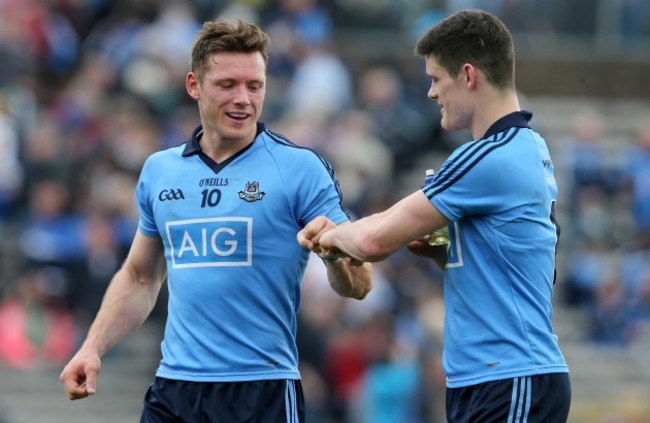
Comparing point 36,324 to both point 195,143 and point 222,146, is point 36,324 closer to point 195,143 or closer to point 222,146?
point 195,143

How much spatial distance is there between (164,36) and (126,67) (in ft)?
2.28

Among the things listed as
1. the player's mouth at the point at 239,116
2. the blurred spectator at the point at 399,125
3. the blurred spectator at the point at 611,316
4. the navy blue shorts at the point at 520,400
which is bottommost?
the navy blue shorts at the point at 520,400

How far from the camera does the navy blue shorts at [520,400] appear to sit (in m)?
6.35

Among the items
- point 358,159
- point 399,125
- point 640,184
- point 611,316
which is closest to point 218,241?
point 611,316

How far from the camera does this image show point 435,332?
1428 centimetres

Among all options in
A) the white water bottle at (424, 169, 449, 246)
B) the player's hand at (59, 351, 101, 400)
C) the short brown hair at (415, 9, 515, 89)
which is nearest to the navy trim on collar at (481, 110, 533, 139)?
the short brown hair at (415, 9, 515, 89)

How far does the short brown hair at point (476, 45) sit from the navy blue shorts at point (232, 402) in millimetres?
1589

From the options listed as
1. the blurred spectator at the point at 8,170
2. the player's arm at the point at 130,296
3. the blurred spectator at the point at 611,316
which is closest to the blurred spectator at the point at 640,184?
the blurred spectator at the point at 611,316

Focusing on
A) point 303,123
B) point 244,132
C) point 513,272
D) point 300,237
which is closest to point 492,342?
point 513,272

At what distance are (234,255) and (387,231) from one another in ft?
2.46

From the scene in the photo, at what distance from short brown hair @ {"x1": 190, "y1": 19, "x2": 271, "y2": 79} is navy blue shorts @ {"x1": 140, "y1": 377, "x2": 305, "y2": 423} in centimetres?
140

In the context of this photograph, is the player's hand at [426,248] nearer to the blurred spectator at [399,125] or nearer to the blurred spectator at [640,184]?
the blurred spectator at [640,184]

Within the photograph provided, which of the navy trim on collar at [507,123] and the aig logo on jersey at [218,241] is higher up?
the navy trim on collar at [507,123]

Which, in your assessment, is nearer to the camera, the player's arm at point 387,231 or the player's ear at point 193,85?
the player's arm at point 387,231
